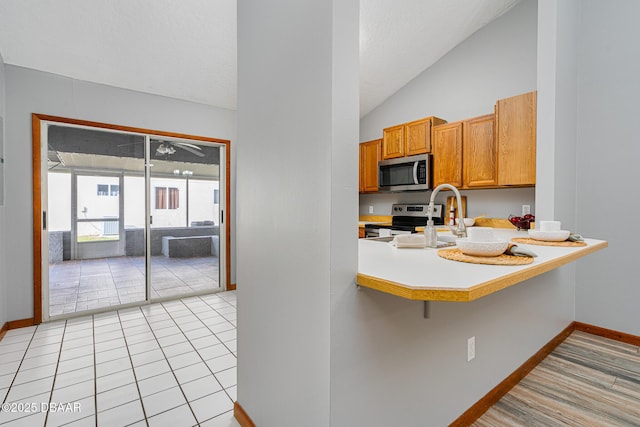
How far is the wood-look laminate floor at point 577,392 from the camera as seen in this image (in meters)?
1.61

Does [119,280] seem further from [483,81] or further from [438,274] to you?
[483,81]

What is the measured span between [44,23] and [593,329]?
5550 millimetres

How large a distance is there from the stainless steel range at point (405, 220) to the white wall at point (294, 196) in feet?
8.67

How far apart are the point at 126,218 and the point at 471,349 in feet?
12.3

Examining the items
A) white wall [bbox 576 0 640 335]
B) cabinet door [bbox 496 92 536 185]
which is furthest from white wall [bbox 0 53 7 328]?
white wall [bbox 576 0 640 335]

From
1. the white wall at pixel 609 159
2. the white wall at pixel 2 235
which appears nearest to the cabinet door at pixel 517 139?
the white wall at pixel 609 159

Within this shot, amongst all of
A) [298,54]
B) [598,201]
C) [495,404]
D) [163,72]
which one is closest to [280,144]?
[298,54]

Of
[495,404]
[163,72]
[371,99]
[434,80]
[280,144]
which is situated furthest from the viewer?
[371,99]

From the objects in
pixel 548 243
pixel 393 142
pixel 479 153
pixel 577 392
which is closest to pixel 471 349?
pixel 548 243

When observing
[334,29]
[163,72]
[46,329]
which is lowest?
[46,329]

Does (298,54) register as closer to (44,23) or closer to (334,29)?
(334,29)

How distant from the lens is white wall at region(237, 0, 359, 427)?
3.19 feet

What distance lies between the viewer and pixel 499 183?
285 centimetres

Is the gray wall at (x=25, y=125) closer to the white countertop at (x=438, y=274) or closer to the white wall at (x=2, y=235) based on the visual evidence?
the white wall at (x=2, y=235)
